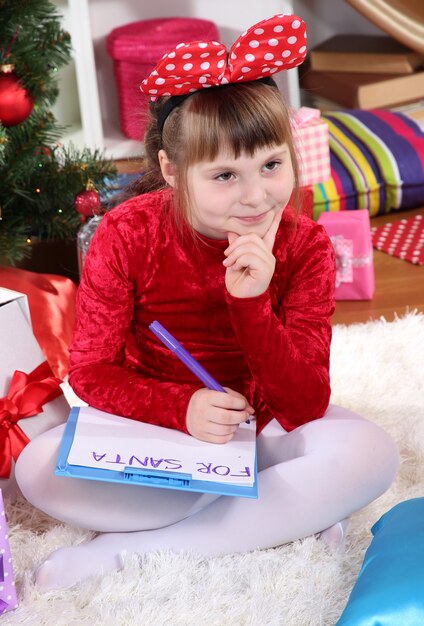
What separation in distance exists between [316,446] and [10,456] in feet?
1.36

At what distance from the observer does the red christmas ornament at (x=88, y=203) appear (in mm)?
1682

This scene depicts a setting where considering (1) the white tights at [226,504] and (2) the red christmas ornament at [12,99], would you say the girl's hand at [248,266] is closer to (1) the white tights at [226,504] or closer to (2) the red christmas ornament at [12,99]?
(1) the white tights at [226,504]

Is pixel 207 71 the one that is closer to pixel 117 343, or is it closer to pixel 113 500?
pixel 117 343

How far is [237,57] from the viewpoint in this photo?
→ 105cm

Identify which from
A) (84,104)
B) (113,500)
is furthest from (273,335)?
(84,104)

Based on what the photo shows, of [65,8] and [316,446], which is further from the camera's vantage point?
[65,8]

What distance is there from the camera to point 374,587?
37.6 inches

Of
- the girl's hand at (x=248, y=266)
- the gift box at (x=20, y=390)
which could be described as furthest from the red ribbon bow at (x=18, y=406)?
the girl's hand at (x=248, y=266)

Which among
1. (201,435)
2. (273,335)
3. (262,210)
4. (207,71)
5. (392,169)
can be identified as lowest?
(392,169)

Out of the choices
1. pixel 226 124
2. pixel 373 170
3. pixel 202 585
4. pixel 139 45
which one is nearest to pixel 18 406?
pixel 202 585

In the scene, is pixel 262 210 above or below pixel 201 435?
above

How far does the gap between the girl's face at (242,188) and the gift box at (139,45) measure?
4.82ft

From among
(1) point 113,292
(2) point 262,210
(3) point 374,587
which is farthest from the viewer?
(1) point 113,292

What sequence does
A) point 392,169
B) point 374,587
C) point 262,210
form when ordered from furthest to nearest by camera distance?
point 392,169 < point 262,210 < point 374,587
